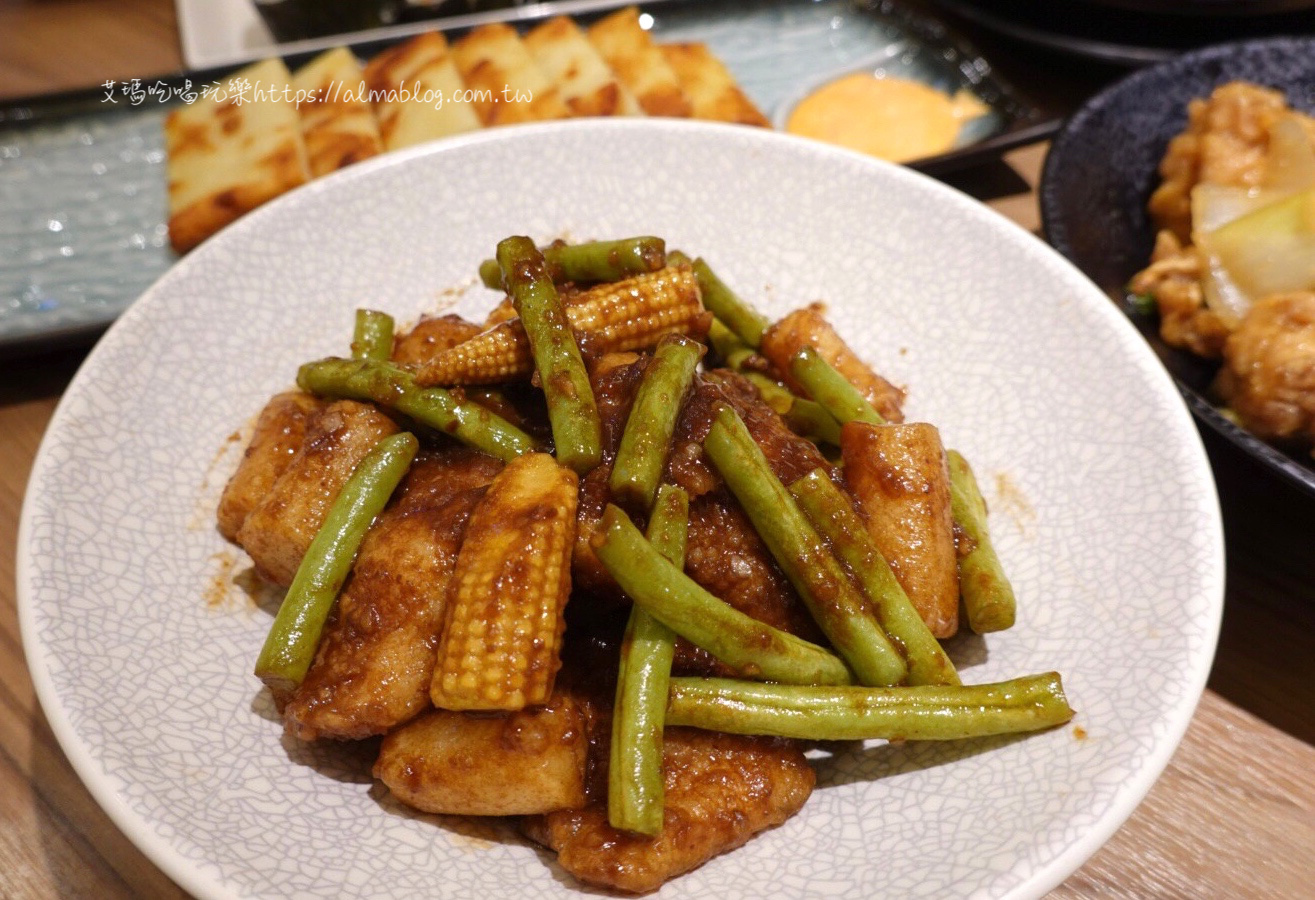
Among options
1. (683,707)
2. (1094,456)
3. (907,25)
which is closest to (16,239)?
(683,707)

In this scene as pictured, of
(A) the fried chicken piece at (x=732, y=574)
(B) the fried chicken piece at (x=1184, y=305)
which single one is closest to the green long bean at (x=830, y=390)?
(A) the fried chicken piece at (x=732, y=574)

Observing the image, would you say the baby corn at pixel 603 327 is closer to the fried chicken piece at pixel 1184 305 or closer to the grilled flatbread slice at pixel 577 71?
the fried chicken piece at pixel 1184 305

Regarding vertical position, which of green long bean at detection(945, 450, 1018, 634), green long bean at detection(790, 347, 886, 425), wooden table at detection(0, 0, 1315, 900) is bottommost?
wooden table at detection(0, 0, 1315, 900)

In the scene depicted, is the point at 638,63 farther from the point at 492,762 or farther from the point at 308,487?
the point at 492,762

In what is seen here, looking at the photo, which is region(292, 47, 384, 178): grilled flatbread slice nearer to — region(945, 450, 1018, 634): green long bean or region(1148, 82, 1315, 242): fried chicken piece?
region(945, 450, 1018, 634): green long bean

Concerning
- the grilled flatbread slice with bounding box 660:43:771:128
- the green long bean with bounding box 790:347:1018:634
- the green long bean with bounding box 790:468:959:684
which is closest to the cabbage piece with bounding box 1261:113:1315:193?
the green long bean with bounding box 790:347:1018:634
